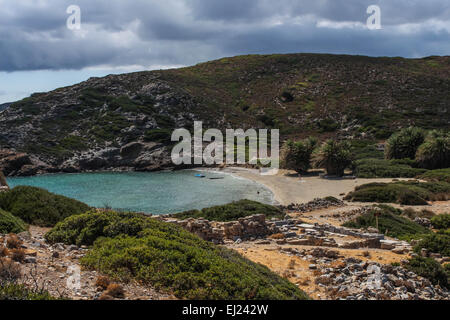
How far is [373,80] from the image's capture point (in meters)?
108

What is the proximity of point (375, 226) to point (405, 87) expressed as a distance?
301 ft

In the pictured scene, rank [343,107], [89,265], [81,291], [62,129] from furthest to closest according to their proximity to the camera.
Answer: [343,107], [62,129], [89,265], [81,291]

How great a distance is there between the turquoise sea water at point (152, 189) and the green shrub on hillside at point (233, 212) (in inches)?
403

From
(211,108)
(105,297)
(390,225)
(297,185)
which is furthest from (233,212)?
(211,108)

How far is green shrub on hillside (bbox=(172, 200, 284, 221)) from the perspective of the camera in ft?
81.8

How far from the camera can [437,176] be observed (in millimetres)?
42031

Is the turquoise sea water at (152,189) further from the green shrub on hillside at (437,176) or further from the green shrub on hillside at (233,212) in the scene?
the green shrub on hillside at (437,176)

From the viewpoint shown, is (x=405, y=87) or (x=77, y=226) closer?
(x=77, y=226)

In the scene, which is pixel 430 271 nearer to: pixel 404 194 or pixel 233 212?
pixel 233 212

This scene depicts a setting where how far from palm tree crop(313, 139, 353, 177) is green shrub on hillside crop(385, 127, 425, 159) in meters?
8.20

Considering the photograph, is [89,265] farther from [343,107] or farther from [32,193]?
[343,107]

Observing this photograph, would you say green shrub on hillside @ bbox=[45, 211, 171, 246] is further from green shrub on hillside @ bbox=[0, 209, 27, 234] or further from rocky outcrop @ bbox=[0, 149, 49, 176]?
rocky outcrop @ bbox=[0, 149, 49, 176]

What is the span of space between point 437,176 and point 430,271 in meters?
34.6
